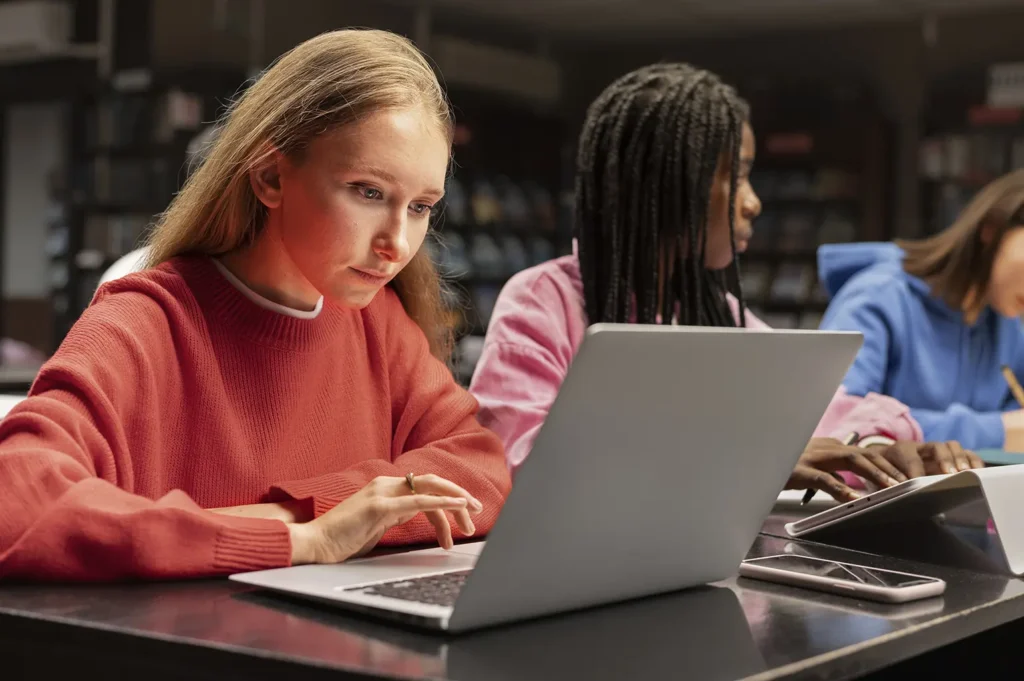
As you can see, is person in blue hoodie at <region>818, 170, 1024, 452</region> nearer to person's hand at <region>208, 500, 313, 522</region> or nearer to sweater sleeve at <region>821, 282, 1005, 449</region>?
sweater sleeve at <region>821, 282, 1005, 449</region>

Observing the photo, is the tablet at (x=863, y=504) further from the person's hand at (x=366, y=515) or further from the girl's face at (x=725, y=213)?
the girl's face at (x=725, y=213)

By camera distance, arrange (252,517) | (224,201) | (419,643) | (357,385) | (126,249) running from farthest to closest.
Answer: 1. (126,249)
2. (357,385)
3. (224,201)
4. (252,517)
5. (419,643)

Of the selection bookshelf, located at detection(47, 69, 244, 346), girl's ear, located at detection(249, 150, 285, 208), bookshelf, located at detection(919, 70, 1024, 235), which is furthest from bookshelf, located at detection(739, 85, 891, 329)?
girl's ear, located at detection(249, 150, 285, 208)

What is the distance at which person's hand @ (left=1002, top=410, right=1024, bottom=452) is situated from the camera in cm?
184

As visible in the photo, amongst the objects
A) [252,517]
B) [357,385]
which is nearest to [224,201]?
[357,385]

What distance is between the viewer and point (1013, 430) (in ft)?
6.15

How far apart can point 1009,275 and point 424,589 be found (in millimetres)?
1540

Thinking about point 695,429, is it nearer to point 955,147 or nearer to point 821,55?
point 955,147

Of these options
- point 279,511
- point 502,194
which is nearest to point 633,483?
point 279,511

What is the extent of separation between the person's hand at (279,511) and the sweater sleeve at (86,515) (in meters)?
0.09

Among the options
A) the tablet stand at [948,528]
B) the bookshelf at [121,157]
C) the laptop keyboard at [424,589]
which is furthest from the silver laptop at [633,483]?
the bookshelf at [121,157]

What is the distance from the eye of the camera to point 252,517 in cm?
91

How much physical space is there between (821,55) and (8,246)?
5.20m

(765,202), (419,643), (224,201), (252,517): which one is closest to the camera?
(419,643)
